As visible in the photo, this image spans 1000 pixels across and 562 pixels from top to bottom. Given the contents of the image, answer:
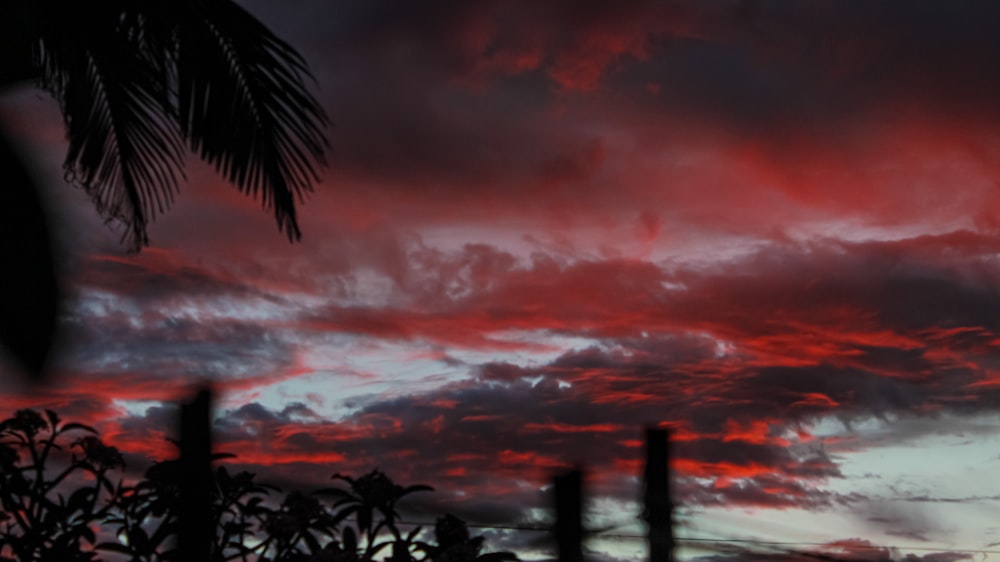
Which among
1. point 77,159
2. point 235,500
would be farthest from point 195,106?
point 235,500

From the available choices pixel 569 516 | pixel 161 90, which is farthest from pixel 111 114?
pixel 569 516

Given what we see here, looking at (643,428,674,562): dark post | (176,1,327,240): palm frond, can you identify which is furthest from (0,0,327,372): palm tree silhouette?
(643,428,674,562): dark post

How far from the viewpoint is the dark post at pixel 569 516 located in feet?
19.6

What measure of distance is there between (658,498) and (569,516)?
72 cm

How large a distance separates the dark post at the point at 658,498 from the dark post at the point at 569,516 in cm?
59

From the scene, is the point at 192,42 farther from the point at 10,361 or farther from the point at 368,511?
the point at 10,361

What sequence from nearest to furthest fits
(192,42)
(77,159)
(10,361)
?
(192,42) < (77,159) < (10,361)

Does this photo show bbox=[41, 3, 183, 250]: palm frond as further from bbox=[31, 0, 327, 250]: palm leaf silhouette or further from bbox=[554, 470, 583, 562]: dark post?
bbox=[554, 470, 583, 562]: dark post

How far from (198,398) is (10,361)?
8747mm

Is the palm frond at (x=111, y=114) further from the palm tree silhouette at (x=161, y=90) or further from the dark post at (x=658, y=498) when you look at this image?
the dark post at (x=658, y=498)

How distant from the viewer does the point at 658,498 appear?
644 centimetres

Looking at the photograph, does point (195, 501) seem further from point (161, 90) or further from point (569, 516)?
point (161, 90)

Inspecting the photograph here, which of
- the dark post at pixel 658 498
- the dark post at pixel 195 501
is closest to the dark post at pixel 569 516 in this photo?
the dark post at pixel 658 498

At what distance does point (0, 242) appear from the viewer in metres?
12.7
